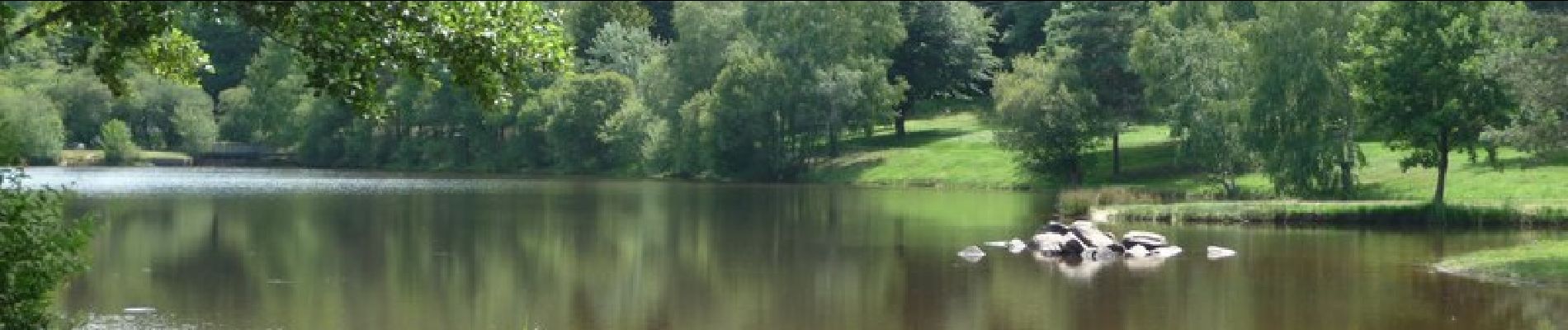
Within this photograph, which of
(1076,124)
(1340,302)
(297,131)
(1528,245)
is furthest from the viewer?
(297,131)

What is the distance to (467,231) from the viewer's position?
55.4m

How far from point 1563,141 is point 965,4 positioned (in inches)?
3124

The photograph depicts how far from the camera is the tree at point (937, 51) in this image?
375ft

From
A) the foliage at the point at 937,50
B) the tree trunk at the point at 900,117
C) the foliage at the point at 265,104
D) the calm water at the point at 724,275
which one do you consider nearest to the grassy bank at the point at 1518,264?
the calm water at the point at 724,275

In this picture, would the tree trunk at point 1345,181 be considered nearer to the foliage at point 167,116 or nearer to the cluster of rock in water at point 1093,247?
the cluster of rock in water at point 1093,247

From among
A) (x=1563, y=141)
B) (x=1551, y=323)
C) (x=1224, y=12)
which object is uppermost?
(x=1224, y=12)

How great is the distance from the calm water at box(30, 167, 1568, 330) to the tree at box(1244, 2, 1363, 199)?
10407 millimetres

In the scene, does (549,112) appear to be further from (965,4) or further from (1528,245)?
(1528,245)

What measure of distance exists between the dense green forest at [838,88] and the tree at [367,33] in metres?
0.04

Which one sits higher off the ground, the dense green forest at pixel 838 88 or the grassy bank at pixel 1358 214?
the dense green forest at pixel 838 88

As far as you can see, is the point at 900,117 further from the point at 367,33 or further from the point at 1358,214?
the point at 367,33

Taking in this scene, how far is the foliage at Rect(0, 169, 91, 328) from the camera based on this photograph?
710 inches

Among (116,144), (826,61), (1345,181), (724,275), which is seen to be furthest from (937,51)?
(724,275)

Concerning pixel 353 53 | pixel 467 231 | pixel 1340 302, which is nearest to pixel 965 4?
pixel 467 231
